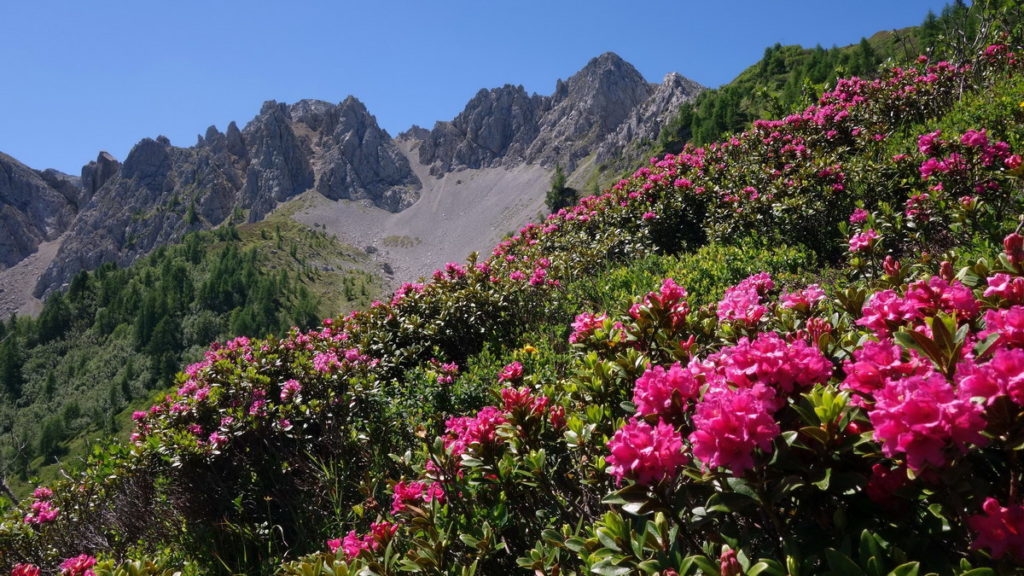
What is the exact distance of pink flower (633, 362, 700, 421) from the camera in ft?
5.70

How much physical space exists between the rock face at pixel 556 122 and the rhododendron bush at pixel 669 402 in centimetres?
11253

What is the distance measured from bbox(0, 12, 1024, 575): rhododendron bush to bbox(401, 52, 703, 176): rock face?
11253 cm

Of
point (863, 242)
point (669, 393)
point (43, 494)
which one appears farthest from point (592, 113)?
point (669, 393)

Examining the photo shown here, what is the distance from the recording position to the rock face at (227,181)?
5748 inches

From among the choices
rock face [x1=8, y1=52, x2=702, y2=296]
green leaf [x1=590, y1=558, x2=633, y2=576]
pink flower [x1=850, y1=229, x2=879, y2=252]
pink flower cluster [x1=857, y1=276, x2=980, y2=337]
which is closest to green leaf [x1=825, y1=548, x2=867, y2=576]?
green leaf [x1=590, y1=558, x2=633, y2=576]

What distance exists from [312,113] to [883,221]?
194 meters

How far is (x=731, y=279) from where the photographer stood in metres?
5.25

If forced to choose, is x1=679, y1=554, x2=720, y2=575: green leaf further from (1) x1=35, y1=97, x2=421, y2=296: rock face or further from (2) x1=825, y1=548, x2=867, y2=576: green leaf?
(1) x1=35, y1=97, x2=421, y2=296: rock face

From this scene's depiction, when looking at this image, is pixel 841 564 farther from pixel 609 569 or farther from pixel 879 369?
pixel 609 569

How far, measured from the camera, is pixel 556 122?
14662 cm

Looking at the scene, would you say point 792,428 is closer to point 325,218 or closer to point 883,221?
point 883,221

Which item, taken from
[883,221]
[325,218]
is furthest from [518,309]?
[325,218]

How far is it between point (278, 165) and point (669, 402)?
16792 centimetres

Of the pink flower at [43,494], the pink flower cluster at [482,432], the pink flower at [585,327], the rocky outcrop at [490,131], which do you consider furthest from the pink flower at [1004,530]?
the rocky outcrop at [490,131]
